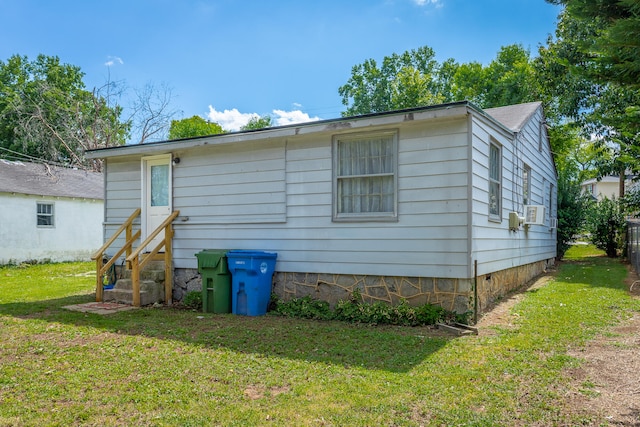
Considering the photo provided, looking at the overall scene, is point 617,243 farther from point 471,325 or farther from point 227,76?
point 227,76

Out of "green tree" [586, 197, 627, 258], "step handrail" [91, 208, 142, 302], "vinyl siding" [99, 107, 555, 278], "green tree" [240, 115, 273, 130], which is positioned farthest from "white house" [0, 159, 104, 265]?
"green tree" [240, 115, 273, 130]

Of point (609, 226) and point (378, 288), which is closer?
point (378, 288)

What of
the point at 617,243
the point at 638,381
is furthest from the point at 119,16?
the point at 617,243

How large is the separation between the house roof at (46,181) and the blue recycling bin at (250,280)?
466 inches

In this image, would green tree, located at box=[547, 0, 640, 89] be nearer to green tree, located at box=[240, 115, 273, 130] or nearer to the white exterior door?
the white exterior door

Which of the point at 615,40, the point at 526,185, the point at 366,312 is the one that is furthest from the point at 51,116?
the point at 615,40

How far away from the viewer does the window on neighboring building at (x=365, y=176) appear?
20.9ft

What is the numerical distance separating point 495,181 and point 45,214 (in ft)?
50.0

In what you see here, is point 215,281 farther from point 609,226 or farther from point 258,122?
point 258,122

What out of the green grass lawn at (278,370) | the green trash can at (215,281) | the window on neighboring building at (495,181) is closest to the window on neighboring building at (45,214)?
the green grass lawn at (278,370)

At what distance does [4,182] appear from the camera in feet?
49.4

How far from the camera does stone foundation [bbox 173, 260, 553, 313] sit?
589 centimetres

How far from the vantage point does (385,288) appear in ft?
20.6

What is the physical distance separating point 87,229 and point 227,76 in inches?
491
